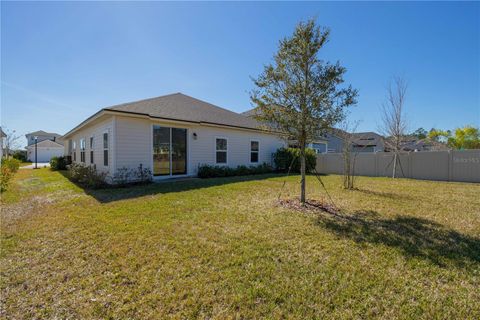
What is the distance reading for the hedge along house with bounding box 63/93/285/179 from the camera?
30.1ft

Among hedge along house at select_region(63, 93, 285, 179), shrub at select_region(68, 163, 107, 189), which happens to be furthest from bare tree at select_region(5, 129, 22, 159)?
shrub at select_region(68, 163, 107, 189)

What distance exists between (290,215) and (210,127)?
8172mm

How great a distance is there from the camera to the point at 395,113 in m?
14.7

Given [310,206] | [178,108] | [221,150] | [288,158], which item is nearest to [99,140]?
[178,108]

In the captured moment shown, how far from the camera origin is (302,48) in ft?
17.3

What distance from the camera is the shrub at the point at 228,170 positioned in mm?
11399

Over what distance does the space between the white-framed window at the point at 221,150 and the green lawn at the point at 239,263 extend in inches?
285

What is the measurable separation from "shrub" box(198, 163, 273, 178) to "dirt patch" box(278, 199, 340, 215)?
19.4ft

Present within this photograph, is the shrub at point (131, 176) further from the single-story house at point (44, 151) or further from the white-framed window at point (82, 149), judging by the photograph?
the single-story house at point (44, 151)

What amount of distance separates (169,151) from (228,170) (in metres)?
3.49

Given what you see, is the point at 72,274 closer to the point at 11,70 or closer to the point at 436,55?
the point at 11,70

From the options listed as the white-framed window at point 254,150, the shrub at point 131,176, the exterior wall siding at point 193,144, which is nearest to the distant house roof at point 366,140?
the exterior wall siding at point 193,144

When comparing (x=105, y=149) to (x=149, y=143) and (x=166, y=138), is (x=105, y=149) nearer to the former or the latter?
(x=149, y=143)

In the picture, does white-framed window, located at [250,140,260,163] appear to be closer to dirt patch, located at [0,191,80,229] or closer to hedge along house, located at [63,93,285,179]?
Answer: hedge along house, located at [63,93,285,179]
